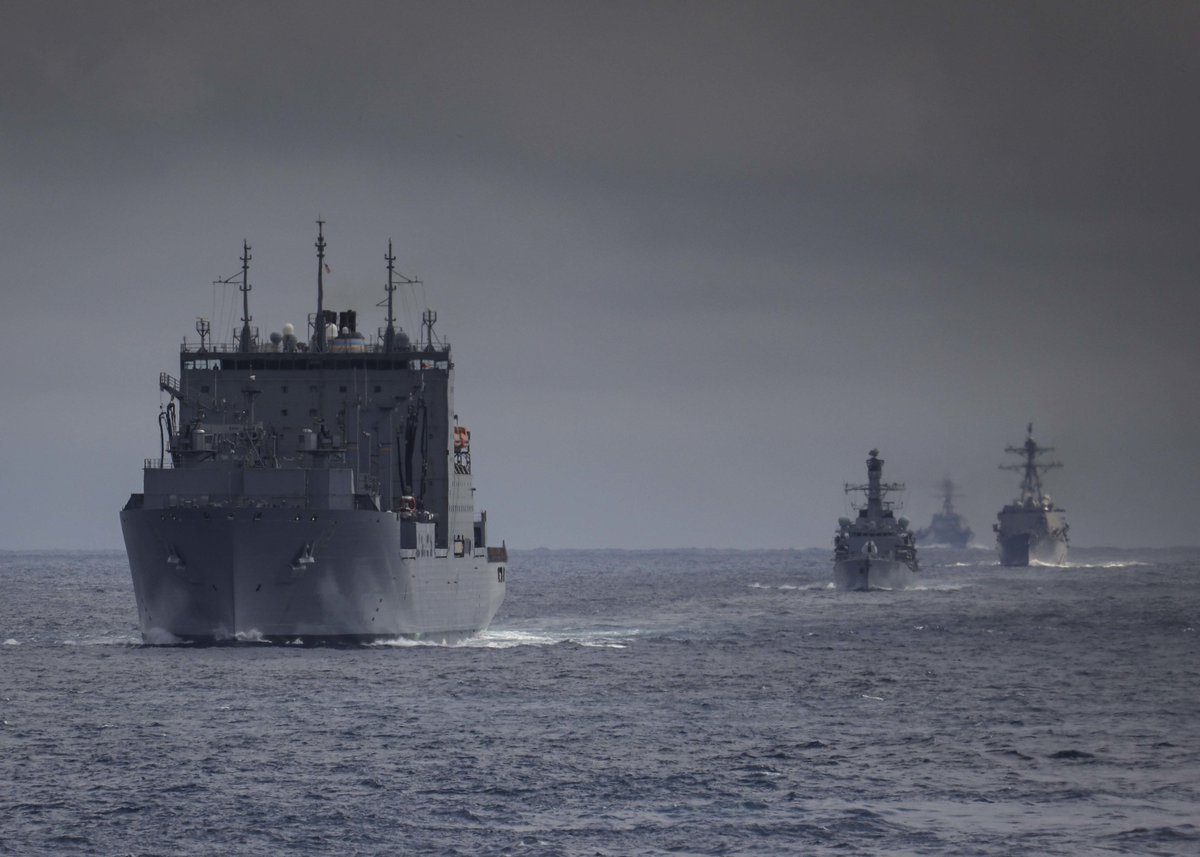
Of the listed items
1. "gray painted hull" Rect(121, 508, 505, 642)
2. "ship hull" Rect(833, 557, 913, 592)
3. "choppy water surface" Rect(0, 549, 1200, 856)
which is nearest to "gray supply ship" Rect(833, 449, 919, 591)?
"ship hull" Rect(833, 557, 913, 592)

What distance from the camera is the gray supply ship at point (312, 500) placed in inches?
2263

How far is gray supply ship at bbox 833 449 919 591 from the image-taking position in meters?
130

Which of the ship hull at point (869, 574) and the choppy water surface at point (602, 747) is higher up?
the ship hull at point (869, 574)

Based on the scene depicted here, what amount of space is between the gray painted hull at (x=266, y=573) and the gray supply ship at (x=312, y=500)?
0.05 metres

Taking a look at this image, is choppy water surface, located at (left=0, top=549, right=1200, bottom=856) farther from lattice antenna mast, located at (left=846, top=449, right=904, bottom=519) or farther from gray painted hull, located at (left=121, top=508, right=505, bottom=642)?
lattice antenna mast, located at (left=846, top=449, right=904, bottom=519)

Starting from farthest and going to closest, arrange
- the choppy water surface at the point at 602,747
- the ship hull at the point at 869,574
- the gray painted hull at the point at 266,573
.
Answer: the ship hull at the point at 869,574 → the gray painted hull at the point at 266,573 → the choppy water surface at the point at 602,747

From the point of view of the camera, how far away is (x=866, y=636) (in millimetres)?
75750

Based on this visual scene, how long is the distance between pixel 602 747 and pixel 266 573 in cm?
2159

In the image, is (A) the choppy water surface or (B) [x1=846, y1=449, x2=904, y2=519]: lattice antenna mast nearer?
(A) the choppy water surface

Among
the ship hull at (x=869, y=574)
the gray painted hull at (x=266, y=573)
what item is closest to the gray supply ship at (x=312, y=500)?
the gray painted hull at (x=266, y=573)

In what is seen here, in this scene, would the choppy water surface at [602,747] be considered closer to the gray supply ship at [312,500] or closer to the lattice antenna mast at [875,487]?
the gray supply ship at [312,500]

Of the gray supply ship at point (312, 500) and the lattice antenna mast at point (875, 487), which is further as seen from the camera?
the lattice antenna mast at point (875, 487)

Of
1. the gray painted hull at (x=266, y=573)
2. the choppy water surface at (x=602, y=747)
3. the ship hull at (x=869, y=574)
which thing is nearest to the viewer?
the choppy water surface at (x=602, y=747)

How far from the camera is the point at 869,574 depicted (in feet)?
427
